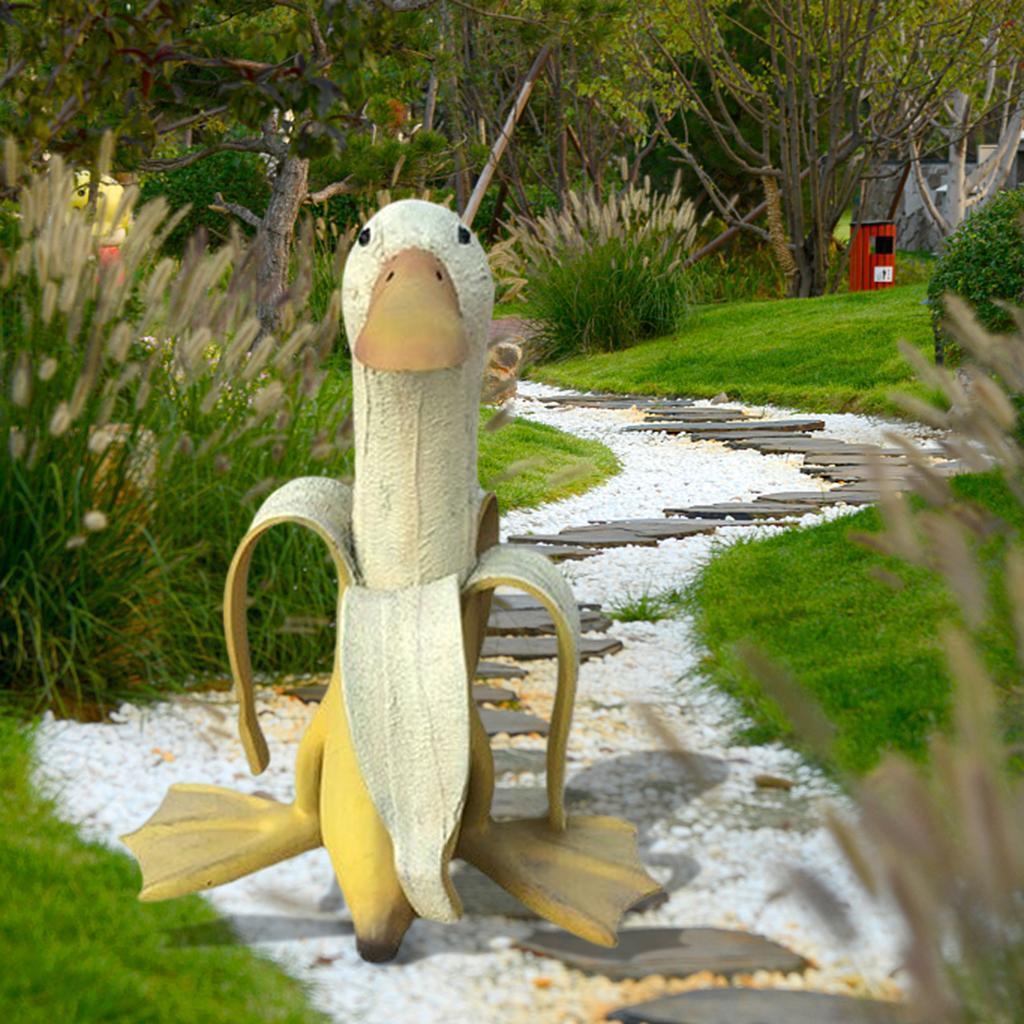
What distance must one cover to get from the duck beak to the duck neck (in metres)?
0.08

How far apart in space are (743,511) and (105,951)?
4024 mm

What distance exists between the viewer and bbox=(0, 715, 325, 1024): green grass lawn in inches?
78.8

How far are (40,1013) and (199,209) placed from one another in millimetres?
13778

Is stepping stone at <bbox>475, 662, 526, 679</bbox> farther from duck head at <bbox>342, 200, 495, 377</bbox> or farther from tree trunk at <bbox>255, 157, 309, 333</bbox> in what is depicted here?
tree trunk at <bbox>255, 157, 309, 333</bbox>

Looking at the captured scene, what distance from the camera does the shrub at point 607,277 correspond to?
1134cm

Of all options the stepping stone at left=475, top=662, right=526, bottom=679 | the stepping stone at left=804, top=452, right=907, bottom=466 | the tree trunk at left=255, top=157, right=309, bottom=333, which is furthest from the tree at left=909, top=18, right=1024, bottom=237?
the stepping stone at left=475, top=662, right=526, bottom=679

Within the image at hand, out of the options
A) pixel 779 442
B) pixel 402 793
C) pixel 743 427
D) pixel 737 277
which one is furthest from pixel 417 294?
pixel 737 277

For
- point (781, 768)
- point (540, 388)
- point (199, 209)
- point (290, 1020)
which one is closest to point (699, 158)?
point (199, 209)

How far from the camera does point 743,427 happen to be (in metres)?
8.12

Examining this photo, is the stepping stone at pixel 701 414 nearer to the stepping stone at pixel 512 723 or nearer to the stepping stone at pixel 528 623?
the stepping stone at pixel 528 623

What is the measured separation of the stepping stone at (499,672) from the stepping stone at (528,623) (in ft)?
1.02

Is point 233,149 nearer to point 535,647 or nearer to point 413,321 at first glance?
point 535,647

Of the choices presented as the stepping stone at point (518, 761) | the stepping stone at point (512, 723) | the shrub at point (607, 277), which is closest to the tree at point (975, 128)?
the shrub at point (607, 277)

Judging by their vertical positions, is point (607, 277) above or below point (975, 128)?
below
